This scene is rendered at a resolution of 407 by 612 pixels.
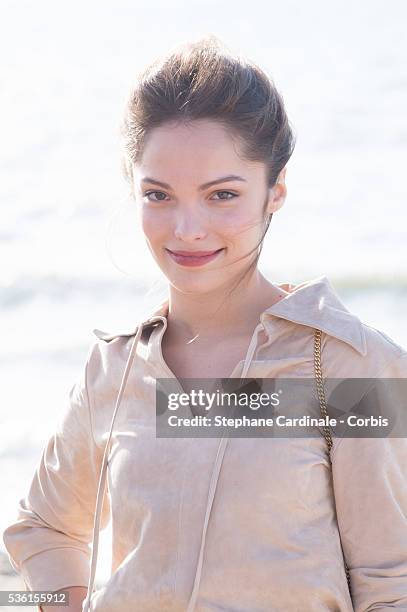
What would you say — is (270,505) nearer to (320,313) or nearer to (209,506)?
(209,506)

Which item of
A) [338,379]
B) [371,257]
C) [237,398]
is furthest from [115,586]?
[371,257]

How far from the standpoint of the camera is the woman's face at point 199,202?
7.94ft

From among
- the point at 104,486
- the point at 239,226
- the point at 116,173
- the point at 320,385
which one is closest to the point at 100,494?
the point at 104,486

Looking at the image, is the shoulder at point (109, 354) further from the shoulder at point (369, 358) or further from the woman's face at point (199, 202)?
the shoulder at point (369, 358)

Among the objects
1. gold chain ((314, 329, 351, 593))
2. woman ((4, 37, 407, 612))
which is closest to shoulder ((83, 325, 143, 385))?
woman ((4, 37, 407, 612))

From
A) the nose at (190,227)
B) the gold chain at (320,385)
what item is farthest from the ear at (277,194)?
the gold chain at (320,385)

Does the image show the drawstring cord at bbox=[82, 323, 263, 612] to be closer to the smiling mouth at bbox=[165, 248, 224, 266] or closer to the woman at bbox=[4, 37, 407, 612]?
the woman at bbox=[4, 37, 407, 612]

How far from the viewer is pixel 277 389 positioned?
7.84 feet

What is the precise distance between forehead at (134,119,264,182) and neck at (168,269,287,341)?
26cm

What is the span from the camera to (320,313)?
2410mm

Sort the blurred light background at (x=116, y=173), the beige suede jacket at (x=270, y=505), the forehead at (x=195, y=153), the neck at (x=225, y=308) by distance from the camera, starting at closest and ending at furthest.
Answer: the beige suede jacket at (x=270, y=505) → the forehead at (x=195, y=153) → the neck at (x=225, y=308) → the blurred light background at (x=116, y=173)

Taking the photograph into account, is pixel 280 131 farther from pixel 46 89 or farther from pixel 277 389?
pixel 46 89

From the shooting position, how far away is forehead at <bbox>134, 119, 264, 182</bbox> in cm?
241

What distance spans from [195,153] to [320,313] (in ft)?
1.38
